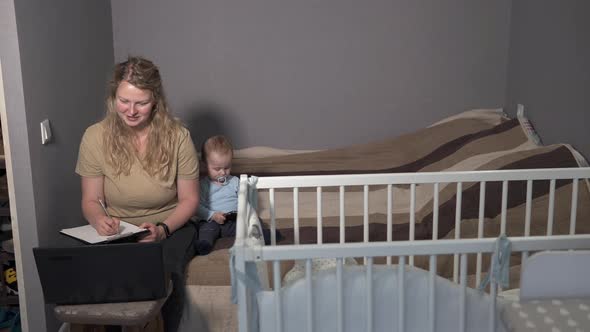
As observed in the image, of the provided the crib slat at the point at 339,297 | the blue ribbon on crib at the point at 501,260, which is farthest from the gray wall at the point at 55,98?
the blue ribbon on crib at the point at 501,260

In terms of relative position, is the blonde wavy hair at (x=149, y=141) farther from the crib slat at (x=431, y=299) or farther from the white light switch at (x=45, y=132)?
the crib slat at (x=431, y=299)

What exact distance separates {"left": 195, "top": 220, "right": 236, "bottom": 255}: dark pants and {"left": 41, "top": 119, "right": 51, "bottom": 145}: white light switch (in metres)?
0.62

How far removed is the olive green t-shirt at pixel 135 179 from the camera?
2.19m

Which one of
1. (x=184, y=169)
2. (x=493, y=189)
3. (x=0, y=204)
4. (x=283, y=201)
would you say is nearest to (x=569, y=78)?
(x=493, y=189)

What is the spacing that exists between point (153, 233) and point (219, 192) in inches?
17.2

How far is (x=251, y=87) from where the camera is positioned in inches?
139

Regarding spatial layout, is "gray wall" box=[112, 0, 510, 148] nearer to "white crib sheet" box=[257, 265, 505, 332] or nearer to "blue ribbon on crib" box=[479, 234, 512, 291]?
"white crib sheet" box=[257, 265, 505, 332]

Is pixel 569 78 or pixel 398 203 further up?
pixel 569 78

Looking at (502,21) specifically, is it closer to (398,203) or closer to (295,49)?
(295,49)

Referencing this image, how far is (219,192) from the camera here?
249 centimetres

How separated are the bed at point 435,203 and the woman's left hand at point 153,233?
5.5 inches

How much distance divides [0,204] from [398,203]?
5.06ft

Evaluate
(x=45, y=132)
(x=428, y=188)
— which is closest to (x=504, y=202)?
(x=428, y=188)

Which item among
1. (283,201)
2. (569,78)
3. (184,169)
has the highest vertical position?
(569,78)
